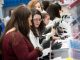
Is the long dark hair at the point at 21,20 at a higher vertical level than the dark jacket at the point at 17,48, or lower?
higher

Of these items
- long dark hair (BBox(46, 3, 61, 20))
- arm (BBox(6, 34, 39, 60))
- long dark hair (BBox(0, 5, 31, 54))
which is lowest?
arm (BBox(6, 34, 39, 60))

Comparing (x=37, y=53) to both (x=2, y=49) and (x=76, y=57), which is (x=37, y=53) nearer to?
(x=2, y=49)

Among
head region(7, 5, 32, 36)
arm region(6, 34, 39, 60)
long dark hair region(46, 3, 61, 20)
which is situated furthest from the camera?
long dark hair region(46, 3, 61, 20)

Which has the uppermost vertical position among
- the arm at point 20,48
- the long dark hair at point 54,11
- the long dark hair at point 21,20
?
the long dark hair at point 54,11

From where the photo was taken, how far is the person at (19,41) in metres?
2.48

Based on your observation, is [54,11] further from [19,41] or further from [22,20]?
[19,41]

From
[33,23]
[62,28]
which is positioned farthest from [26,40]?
[62,28]

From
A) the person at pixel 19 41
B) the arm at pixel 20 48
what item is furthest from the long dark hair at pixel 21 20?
the arm at pixel 20 48

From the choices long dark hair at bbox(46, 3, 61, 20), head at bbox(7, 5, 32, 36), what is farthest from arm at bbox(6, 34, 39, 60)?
long dark hair at bbox(46, 3, 61, 20)

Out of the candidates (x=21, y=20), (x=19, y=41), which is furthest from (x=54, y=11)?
(x=19, y=41)

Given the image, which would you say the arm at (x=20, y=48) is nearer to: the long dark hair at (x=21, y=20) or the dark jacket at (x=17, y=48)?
the dark jacket at (x=17, y=48)

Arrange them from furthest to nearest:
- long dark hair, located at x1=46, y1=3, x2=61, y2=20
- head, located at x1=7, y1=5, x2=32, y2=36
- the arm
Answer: long dark hair, located at x1=46, y1=3, x2=61, y2=20, head, located at x1=7, y1=5, x2=32, y2=36, the arm

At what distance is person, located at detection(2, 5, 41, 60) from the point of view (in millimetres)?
2484

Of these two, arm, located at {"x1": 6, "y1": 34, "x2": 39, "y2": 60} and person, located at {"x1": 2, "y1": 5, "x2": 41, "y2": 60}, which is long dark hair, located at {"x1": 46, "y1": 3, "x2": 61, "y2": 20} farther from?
arm, located at {"x1": 6, "y1": 34, "x2": 39, "y2": 60}
